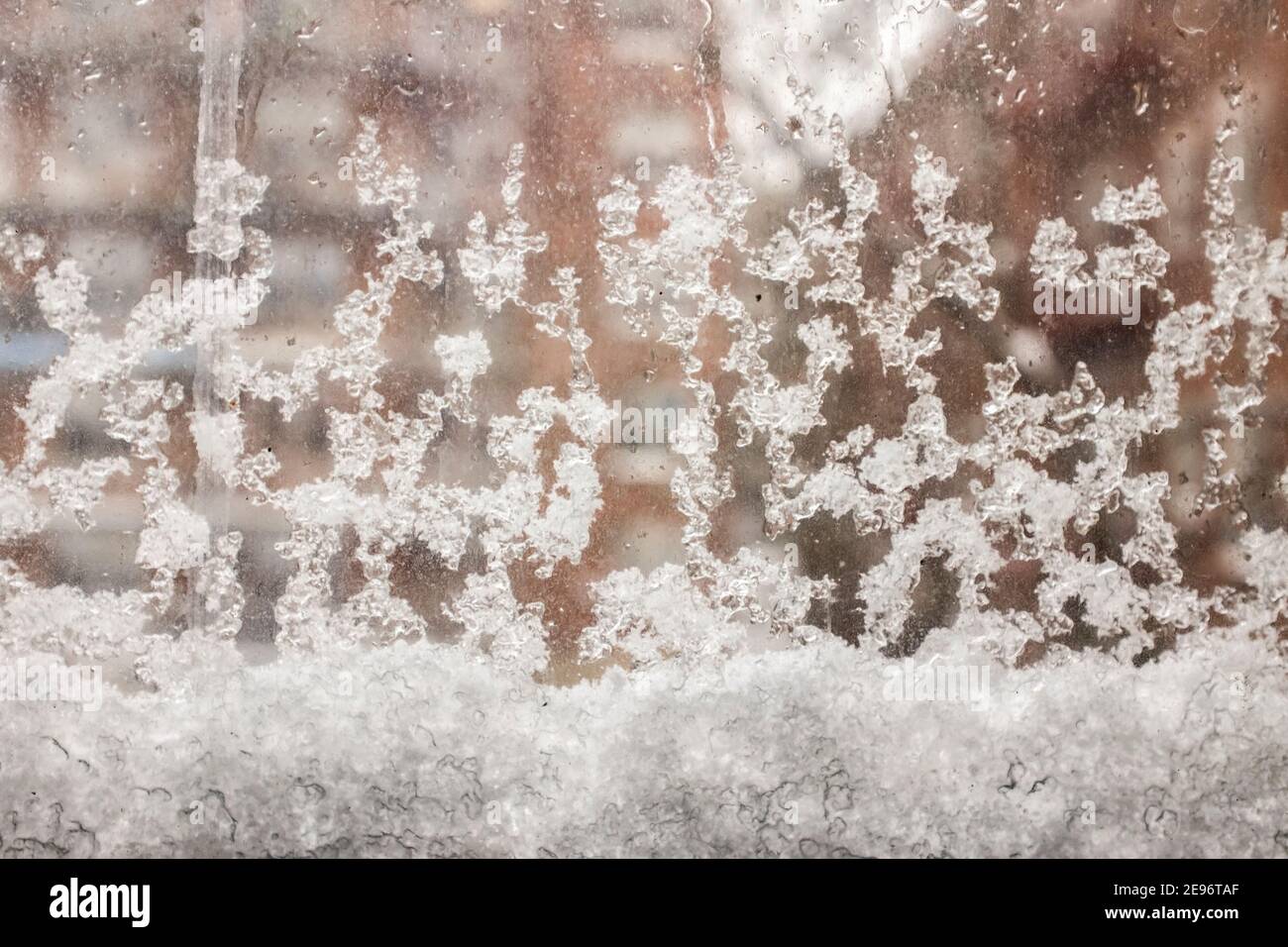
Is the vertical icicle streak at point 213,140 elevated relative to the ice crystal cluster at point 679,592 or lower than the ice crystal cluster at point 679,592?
elevated

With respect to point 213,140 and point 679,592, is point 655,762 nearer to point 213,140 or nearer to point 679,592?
point 679,592

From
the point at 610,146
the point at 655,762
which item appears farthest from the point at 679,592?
the point at 610,146

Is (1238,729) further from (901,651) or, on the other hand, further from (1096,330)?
(1096,330)

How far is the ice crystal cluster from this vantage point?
1.54 m

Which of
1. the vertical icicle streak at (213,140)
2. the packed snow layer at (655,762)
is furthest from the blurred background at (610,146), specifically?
the packed snow layer at (655,762)

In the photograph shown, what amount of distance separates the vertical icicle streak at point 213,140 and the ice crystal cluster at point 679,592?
2cm

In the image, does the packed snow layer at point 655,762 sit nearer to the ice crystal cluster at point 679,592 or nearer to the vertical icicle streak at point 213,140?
the ice crystal cluster at point 679,592

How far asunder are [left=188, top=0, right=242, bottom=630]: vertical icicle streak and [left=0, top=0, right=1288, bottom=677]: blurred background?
0.07 feet

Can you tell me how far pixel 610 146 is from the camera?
1549mm

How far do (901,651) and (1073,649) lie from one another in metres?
0.24

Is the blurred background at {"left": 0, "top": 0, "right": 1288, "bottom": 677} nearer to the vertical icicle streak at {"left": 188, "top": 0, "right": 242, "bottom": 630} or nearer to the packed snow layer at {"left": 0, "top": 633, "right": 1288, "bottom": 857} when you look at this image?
the vertical icicle streak at {"left": 188, "top": 0, "right": 242, "bottom": 630}

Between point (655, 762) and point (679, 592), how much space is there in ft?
0.79

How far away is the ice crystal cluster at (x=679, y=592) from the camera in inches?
60.8
